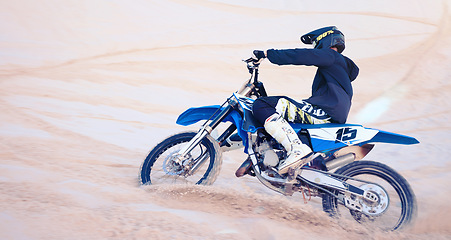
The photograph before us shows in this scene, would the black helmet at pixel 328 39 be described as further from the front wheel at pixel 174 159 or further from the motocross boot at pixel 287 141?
the front wheel at pixel 174 159

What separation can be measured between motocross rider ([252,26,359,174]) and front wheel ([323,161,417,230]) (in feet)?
1.32

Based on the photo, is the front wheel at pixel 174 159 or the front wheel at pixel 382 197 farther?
the front wheel at pixel 174 159

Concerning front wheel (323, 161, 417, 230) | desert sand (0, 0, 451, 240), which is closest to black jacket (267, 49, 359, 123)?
front wheel (323, 161, 417, 230)

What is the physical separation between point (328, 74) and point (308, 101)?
27 centimetres

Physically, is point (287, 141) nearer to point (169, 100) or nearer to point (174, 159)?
point (174, 159)

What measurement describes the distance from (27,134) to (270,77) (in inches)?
239

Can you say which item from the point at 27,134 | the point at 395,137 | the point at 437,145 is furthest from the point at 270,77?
the point at 395,137

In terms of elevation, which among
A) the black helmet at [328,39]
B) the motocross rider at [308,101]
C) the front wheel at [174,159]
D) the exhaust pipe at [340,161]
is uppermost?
the black helmet at [328,39]

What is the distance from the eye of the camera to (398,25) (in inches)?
627

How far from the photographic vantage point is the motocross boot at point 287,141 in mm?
3643

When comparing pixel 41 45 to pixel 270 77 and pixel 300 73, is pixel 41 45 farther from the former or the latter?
pixel 300 73

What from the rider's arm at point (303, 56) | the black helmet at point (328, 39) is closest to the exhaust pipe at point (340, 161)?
the rider's arm at point (303, 56)

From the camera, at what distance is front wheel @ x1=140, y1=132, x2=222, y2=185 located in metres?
4.03

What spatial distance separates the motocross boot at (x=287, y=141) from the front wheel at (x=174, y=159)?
0.56m
